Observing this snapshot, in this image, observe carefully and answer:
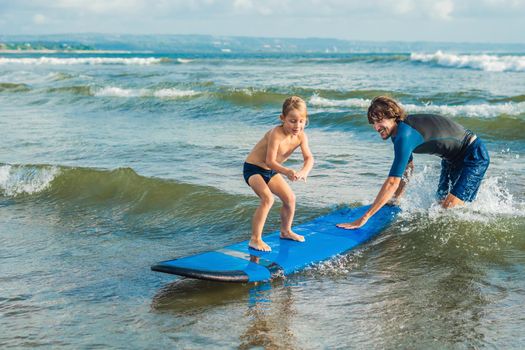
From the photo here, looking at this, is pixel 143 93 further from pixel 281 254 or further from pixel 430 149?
pixel 281 254

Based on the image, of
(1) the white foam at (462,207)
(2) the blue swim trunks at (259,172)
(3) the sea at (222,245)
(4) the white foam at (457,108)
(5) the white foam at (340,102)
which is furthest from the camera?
(5) the white foam at (340,102)

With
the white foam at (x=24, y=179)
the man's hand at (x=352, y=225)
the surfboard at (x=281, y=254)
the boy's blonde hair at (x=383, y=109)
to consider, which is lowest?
the white foam at (x=24, y=179)

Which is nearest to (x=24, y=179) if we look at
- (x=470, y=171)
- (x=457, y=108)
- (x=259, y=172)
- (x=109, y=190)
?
(x=109, y=190)

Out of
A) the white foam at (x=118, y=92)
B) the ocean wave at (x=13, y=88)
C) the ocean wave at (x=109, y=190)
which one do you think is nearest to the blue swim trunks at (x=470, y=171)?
the ocean wave at (x=109, y=190)

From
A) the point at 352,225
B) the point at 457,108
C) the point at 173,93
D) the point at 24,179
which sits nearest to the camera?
the point at 352,225

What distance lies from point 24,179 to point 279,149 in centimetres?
532

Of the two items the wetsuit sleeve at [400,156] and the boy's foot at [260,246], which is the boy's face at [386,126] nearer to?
the wetsuit sleeve at [400,156]

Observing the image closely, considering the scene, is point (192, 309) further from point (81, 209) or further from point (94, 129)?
point (94, 129)

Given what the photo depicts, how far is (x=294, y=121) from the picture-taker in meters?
5.17

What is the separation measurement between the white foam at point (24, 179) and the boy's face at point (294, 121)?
5050mm

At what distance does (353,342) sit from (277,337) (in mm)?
495

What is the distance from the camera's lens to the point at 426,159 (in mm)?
10602

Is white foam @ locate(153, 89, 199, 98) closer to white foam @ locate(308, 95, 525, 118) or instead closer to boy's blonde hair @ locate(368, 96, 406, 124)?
white foam @ locate(308, 95, 525, 118)

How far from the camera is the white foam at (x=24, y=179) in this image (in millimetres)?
8891
